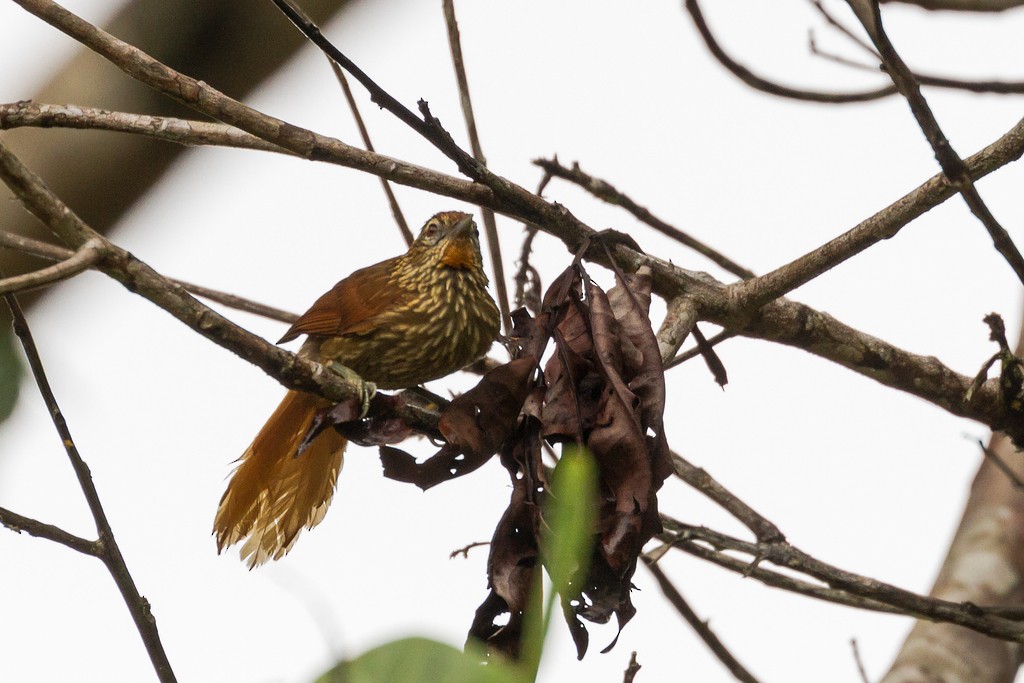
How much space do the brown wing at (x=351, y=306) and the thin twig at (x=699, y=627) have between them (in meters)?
1.03

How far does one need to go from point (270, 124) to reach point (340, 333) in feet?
3.71

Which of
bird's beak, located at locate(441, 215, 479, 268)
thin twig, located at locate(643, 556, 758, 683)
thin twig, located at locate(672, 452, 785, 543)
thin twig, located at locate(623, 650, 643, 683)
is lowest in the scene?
thin twig, located at locate(623, 650, 643, 683)

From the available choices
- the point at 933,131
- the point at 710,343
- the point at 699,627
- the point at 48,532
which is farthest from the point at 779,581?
the point at 48,532

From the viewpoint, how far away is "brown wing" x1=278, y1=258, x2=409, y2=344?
318 cm

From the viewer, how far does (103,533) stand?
72.4 inches

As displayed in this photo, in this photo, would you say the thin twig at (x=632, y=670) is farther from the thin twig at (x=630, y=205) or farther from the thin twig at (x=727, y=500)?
the thin twig at (x=630, y=205)

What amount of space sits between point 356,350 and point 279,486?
447mm

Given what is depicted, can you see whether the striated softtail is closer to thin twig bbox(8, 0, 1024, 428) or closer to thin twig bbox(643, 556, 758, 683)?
thin twig bbox(8, 0, 1024, 428)

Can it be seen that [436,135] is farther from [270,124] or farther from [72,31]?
[72,31]

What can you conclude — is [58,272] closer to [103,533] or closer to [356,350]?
[103,533]

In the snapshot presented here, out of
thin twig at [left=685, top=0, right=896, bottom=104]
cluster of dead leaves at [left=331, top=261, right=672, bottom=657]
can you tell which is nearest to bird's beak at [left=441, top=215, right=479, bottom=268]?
thin twig at [left=685, top=0, right=896, bottom=104]

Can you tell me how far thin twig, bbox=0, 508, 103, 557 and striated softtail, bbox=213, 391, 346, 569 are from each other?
3.05 ft

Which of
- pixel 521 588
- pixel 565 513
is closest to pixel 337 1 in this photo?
pixel 521 588

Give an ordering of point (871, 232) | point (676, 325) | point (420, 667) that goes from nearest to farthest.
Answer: point (420, 667) < point (871, 232) < point (676, 325)
